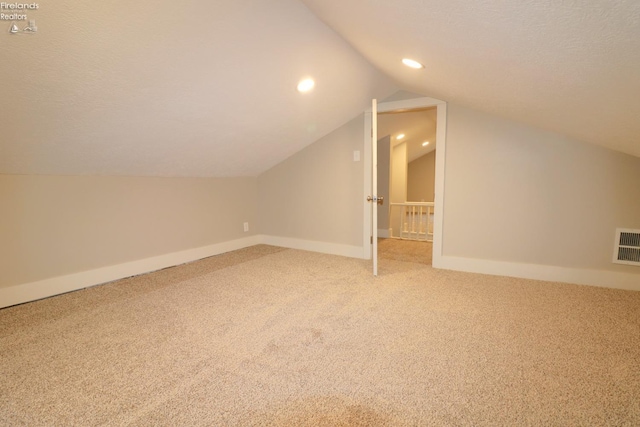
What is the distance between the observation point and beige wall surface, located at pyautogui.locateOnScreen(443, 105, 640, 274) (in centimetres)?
249

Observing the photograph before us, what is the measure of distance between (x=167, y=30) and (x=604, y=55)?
6.75 feet

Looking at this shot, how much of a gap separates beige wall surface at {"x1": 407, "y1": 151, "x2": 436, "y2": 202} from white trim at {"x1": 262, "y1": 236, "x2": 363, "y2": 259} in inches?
270

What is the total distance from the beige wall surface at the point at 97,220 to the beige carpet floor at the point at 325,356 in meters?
0.35

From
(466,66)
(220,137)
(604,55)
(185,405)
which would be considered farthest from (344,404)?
(220,137)

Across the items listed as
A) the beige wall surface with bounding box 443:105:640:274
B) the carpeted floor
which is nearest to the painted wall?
the carpeted floor

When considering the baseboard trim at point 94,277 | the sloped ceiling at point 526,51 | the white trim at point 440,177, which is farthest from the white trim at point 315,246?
the sloped ceiling at point 526,51

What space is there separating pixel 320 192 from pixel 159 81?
93.0 inches

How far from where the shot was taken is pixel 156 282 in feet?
9.20

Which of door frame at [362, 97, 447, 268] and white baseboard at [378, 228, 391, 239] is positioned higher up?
door frame at [362, 97, 447, 268]

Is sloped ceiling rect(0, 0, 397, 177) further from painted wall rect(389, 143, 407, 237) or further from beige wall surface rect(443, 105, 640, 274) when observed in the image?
painted wall rect(389, 143, 407, 237)

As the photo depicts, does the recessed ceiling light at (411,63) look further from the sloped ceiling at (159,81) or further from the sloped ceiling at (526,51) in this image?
the sloped ceiling at (159,81)

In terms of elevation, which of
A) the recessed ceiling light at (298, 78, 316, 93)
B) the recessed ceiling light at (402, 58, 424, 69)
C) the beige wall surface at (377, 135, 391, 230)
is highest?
the recessed ceiling light at (298, 78, 316, 93)

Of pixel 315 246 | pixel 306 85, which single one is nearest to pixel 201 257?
pixel 315 246

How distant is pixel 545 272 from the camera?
8.97 feet
